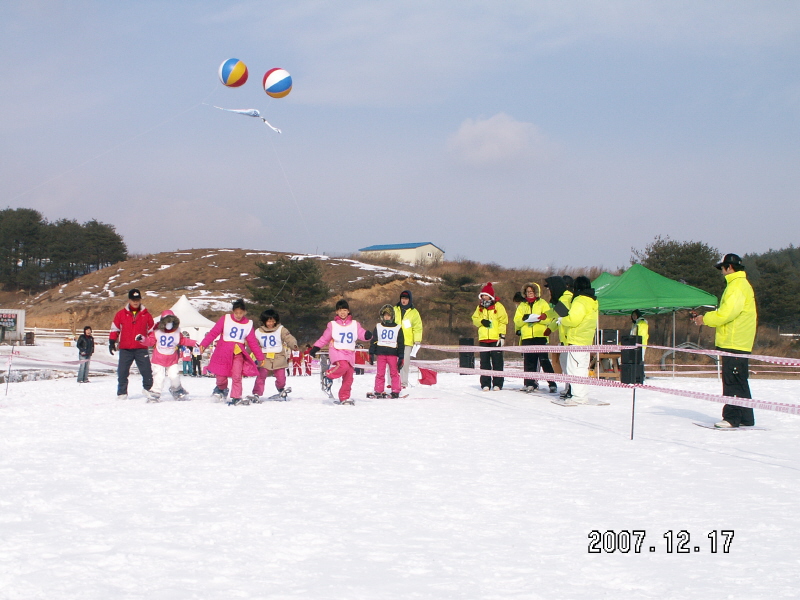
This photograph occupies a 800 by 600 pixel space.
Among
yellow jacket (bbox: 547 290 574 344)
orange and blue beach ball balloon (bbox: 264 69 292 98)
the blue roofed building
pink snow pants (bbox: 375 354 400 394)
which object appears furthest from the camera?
the blue roofed building

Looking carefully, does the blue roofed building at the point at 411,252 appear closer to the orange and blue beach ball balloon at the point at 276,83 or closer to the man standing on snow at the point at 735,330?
the orange and blue beach ball balloon at the point at 276,83

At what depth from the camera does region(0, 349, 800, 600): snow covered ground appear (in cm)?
365

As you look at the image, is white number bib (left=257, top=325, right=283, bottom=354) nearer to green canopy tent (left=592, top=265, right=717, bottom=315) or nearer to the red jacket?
the red jacket

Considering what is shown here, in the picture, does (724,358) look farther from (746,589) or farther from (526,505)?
(746,589)

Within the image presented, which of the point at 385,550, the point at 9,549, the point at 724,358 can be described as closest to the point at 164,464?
the point at 9,549

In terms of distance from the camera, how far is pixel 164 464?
21.4 ft

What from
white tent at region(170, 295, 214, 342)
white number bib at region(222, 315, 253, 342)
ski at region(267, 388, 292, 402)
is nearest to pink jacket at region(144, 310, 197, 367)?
white number bib at region(222, 315, 253, 342)

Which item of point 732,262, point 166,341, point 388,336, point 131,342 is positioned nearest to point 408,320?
point 388,336

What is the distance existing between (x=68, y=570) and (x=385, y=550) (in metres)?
1.72

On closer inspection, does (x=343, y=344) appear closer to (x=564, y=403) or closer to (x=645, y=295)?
(x=564, y=403)

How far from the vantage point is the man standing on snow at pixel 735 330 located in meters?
8.80

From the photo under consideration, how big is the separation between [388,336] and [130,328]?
15.7ft

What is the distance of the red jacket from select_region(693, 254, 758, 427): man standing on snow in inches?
374

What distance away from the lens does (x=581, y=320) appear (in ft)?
39.2
